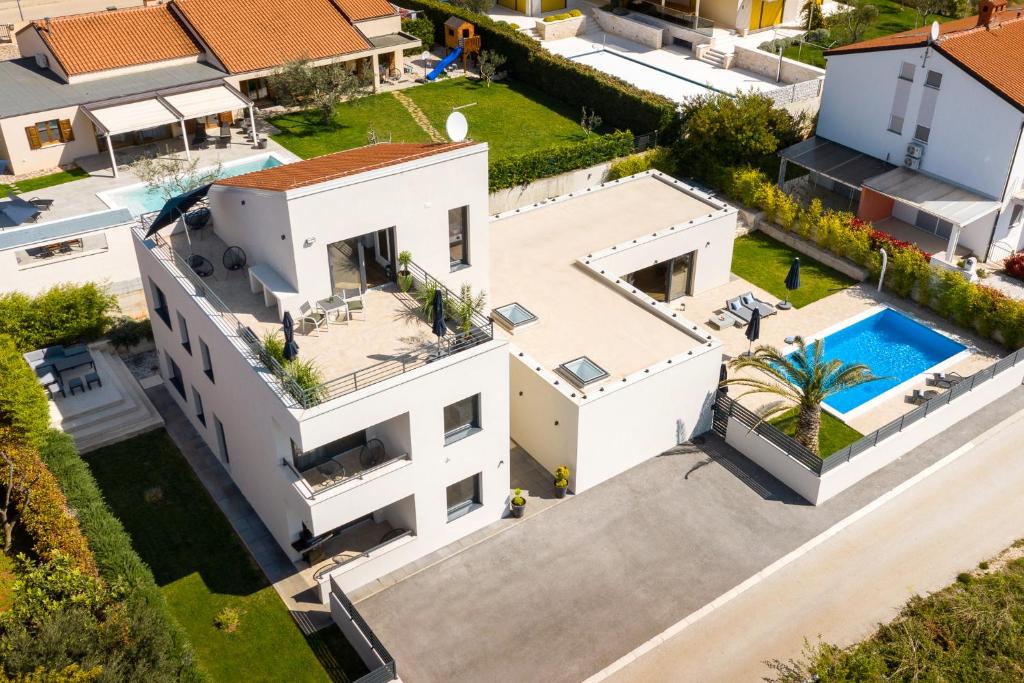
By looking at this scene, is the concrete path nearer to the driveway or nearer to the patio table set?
the driveway

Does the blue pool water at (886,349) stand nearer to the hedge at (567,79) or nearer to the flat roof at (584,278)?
the flat roof at (584,278)

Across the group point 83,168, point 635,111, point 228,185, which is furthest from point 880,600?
point 83,168

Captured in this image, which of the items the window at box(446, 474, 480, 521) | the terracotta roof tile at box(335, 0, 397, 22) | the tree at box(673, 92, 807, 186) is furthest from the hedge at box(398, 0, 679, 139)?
the window at box(446, 474, 480, 521)

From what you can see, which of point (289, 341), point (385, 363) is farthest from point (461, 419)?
point (289, 341)

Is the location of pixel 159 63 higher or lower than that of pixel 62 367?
higher

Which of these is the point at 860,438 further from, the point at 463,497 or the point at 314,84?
the point at 314,84

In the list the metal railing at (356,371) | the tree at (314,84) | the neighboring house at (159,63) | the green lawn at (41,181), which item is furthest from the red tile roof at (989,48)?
the green lawn at (41,181)

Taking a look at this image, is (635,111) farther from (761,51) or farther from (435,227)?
(435,227)
